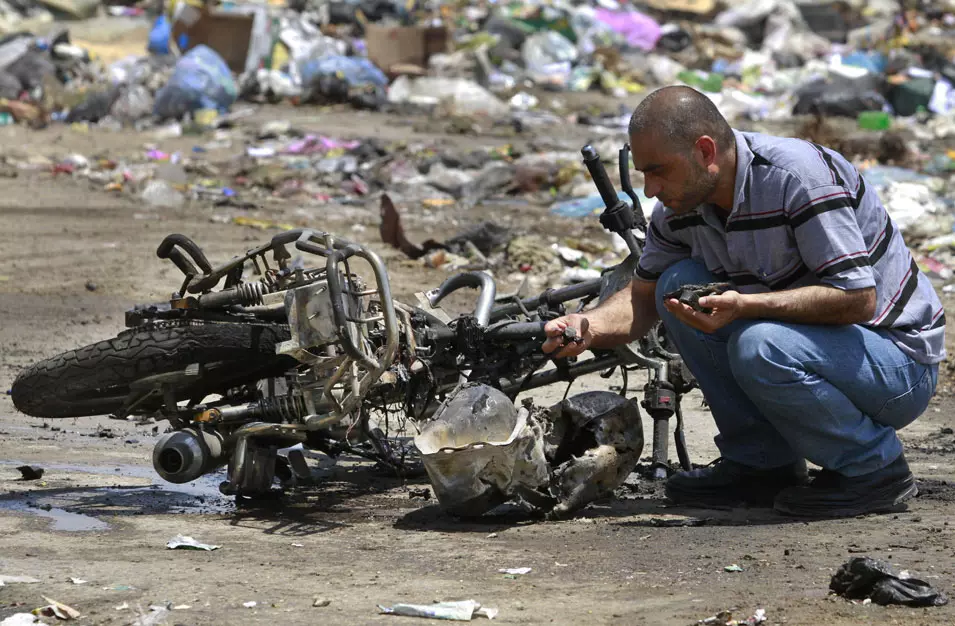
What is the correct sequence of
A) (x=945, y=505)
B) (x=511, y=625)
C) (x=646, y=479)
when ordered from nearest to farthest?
(x=511, y=625)
(x=945, y=505)
(x=646, y=479)

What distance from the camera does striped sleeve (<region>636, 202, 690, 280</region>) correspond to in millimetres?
4205

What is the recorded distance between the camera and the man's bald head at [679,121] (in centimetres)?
374

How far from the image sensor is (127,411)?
14.3 feet

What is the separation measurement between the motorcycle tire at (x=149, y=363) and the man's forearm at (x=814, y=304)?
152 cm

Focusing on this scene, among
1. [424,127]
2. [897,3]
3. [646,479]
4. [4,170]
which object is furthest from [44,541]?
[897,3]

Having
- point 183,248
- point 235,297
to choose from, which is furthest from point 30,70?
point 235,297

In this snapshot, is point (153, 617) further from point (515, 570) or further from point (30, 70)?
point (30, 70)

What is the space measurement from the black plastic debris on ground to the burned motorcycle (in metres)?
1.49

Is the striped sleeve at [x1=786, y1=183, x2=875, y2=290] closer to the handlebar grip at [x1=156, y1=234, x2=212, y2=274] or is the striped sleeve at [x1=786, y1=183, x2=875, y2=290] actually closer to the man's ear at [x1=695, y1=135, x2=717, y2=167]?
the man's ear at [x1=695, y1=135, x2=717, y2=167]

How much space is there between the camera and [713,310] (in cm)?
375

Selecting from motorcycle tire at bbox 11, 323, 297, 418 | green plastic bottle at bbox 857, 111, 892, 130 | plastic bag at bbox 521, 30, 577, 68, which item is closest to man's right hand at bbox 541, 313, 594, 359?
motorcycle tire at bbox 11, 323, 297, 418

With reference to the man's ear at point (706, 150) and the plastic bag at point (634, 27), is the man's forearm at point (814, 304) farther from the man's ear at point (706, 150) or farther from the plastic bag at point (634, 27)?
the plastic bag at point (634, 27)

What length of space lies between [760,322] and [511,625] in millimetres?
1349

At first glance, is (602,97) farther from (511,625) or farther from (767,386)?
(511,625)
